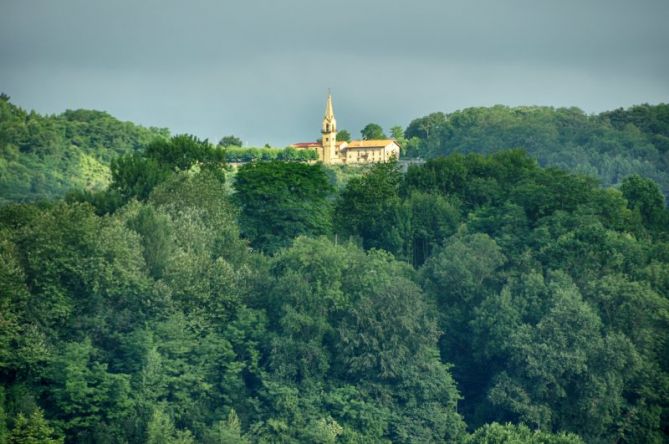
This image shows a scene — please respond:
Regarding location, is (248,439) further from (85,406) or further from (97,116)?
(97,116)

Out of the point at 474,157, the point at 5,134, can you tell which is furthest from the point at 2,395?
the point at 5,134

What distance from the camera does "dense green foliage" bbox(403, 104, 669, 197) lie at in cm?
14025

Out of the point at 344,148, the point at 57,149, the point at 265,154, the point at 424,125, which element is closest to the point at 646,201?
the point at 57,149

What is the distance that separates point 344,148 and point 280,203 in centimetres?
7289

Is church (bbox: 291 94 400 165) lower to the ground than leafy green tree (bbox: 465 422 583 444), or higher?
higher

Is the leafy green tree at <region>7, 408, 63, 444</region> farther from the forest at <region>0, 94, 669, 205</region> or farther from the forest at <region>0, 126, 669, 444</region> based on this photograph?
the forest at <region>0, 94, 669, 205</region>

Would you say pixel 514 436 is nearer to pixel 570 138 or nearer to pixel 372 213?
pixel 372 213

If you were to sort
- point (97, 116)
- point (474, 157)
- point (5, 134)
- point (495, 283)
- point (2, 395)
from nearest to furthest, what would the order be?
point (2, 395), point (495, 283), point (474, 157), point (5, 134), point (97, 116)

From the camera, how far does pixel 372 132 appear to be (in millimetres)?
151375

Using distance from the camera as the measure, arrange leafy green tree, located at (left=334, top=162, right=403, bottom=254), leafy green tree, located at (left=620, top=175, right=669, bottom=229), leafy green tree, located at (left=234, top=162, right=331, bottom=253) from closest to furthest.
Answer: leafy green tree, located at (left=234, top=162, right=331, bottom=253)
leafy green tree, located at (left=334, top=162, right=403, bottom=254)
leafy green tree, located at (left=620, top=175, right=669, bottom=229)

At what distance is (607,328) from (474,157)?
25588 mm

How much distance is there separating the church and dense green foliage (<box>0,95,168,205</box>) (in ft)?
67.8

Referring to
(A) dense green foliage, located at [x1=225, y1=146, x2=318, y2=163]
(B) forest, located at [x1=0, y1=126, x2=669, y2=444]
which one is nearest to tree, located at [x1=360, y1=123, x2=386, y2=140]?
(A) dense green foliage, located at [x1=225, y1=146, x2=318, y2=163]

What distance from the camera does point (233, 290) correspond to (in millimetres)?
56750
